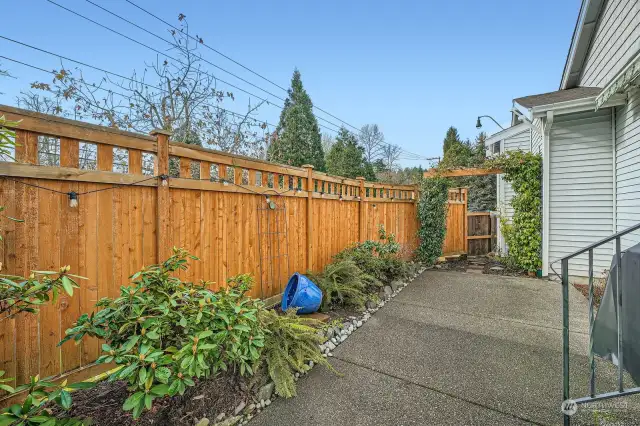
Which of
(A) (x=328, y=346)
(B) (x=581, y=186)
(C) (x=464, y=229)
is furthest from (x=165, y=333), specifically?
(C) (x=464, y=229)

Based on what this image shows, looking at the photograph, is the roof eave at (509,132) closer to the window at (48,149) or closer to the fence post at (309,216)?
the fence post at (309,216)

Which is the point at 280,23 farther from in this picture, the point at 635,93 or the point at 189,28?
the point at 635,93

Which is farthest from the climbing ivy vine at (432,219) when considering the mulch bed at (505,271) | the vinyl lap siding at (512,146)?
the vinyl lap siding at (512,146)

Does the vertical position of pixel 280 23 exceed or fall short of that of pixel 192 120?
it exceeds it

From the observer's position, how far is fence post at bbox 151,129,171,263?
7.96 ft

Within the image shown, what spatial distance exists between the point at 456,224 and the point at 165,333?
328 inches

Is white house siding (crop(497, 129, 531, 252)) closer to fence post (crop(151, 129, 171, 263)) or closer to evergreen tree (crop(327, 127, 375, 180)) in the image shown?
evergreen tree (crop(327, 127, 375, 180))

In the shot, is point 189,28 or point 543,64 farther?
point 543,64

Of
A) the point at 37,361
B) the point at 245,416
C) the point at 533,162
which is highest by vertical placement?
the point at 533,162

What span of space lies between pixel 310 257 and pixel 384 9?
23.3 ft

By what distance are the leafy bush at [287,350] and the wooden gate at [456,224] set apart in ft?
21.5

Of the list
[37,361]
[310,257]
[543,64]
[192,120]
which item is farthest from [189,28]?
[543,64]

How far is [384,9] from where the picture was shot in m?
7.69

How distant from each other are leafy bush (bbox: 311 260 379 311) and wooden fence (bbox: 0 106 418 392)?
58 centimetres
